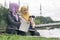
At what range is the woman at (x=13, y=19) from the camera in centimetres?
459

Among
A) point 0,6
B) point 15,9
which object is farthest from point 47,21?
point 0,6

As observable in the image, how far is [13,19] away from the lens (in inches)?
181

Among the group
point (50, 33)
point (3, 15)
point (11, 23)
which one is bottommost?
point (50, 33)

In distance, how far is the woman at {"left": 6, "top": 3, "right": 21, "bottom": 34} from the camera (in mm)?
4586

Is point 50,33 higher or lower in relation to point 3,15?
lower

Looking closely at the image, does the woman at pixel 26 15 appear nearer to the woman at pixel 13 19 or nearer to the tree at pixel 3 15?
the woman at pixel 13 19

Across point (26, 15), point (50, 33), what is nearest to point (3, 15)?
point (26, 15)

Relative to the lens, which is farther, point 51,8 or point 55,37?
point 51,8

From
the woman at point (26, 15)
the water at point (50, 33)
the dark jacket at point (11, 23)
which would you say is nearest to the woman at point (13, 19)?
the dark jacket at point (11, 23)

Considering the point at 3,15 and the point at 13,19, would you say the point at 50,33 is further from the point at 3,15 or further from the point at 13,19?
the point at 3,15

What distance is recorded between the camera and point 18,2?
4.70 metres

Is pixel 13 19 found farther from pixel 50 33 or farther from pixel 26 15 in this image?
pixel 50 33

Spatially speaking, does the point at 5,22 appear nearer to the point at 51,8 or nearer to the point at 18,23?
the point at 18,23

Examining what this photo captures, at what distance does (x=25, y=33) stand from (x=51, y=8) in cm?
→ 72
